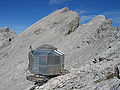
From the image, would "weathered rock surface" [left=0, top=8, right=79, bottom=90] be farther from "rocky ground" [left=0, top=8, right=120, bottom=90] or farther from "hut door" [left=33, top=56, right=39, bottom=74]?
"hut door" [left=33, top=56, right=39, bottom=74]

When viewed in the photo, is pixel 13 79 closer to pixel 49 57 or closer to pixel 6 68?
pixel 6 68

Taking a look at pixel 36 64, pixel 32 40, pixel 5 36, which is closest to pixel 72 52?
pixel 36 64

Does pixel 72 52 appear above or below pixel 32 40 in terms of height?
below

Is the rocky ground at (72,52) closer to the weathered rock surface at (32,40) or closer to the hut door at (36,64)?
the weathered rock surface at (32,40)


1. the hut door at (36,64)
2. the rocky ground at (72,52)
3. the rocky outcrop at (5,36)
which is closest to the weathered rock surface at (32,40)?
the rocky ground at (72,52)

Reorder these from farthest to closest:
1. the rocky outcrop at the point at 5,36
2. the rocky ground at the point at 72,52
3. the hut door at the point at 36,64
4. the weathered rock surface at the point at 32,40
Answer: the rocky outcrop at the point at 5,36, the weathered rock surface at the point at 32,40, the hut door at the point at 36,64, the rocky ground at the point at 72,52

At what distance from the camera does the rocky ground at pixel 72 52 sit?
8.44 metres

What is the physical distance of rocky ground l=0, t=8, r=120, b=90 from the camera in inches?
332

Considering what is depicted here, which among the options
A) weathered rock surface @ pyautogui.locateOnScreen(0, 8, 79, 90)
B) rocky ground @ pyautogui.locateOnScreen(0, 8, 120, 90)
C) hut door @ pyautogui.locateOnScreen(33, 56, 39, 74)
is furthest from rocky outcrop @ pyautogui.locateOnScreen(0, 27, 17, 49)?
hut door @ pyautogui.locateOnScreen(33, 56, 39, 74)

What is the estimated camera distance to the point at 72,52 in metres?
20.1

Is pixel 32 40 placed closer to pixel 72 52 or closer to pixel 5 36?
pixel 5 36

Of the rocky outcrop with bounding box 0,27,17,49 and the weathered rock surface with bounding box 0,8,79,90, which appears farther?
the rocky outcrop with bounding box 0,27,17,49

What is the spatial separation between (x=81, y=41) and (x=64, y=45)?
10.6ft

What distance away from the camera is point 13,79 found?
1980 centimetres
